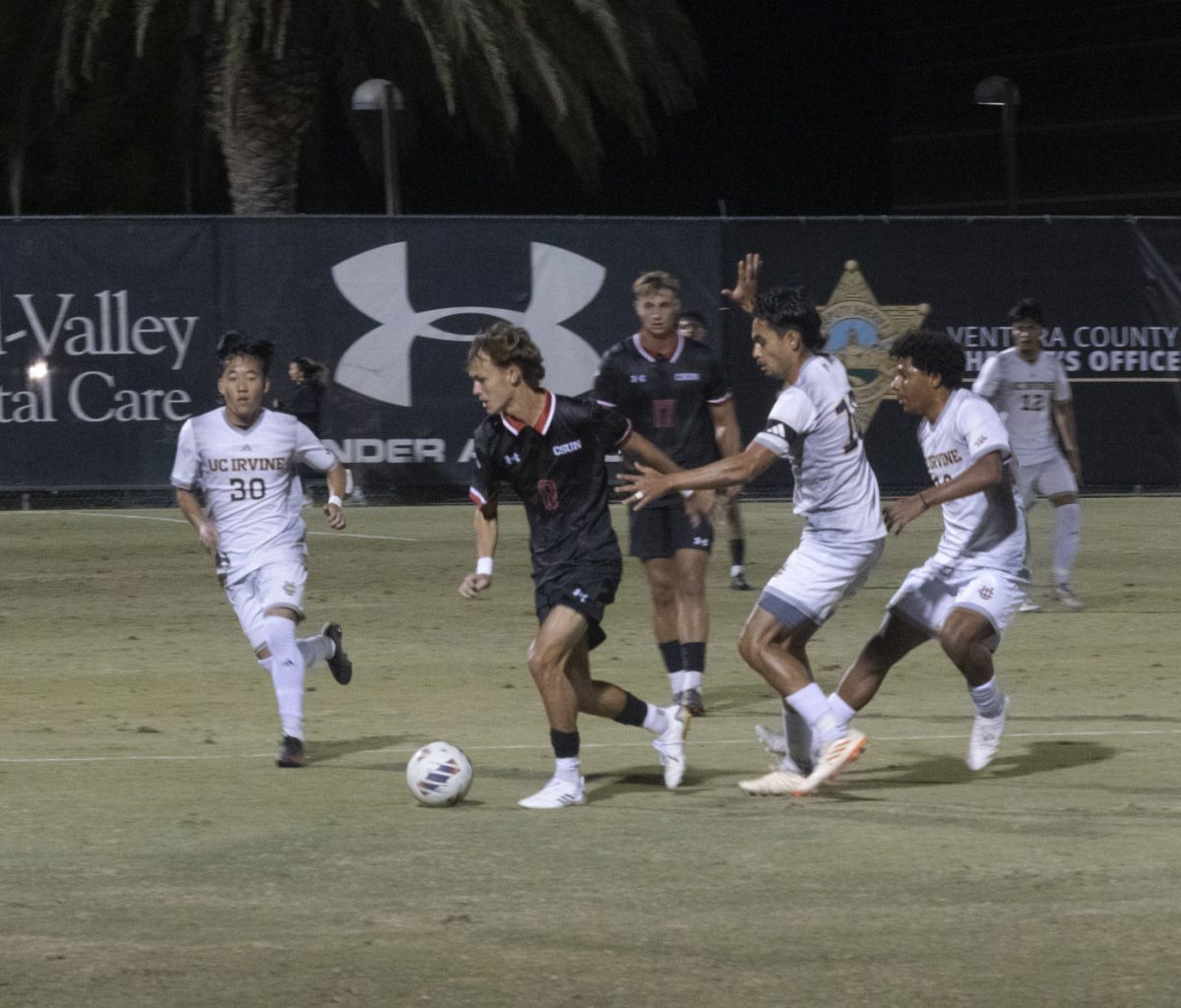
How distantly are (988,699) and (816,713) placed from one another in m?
0.89

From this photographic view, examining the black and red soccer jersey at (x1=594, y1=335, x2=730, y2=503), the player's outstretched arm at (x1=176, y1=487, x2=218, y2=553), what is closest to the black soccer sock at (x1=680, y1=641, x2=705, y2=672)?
the black and red soccer jersey at (x1=594, y1=335, x2=730, y2=503)

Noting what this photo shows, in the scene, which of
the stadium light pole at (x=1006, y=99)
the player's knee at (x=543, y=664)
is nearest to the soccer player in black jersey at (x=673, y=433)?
the player's knee at (x=543, y=664)

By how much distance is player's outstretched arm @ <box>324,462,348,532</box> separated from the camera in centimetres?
926

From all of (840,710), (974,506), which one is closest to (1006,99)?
(974,506)

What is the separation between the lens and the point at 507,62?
23266 mm

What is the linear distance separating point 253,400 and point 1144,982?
5.13 meters

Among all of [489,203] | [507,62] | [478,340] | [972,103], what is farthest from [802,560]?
[972,103]

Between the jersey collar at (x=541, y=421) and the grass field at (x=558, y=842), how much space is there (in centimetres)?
142

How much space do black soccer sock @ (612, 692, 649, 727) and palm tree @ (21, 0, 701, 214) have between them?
1437 cm

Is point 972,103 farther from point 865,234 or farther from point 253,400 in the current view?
point 253,400

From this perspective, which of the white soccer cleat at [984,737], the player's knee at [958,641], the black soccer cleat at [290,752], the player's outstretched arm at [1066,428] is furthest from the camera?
the player's outstretched arm at [1066,428]

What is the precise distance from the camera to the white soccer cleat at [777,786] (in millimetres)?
7715

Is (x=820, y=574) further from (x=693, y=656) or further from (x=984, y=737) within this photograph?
(x=693, y=656)

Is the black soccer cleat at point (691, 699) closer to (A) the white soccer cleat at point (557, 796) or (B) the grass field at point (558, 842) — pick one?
(B) the grass field at point (558, 842)
